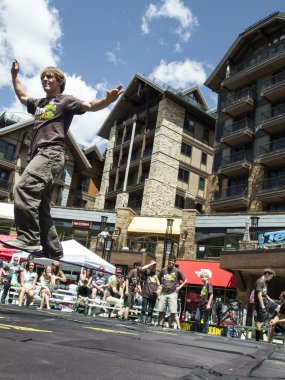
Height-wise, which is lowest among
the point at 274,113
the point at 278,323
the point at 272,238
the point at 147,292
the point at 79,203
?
the point at 278,323

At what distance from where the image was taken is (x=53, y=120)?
4469 millimetres

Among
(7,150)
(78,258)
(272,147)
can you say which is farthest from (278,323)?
(7,150)

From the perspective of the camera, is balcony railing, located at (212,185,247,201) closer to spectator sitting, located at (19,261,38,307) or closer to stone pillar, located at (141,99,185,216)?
stone pillar, located at (141,99,185,216)

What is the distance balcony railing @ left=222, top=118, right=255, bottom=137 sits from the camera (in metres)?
32.6

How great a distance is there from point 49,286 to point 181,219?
1966 cm

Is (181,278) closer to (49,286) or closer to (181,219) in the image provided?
(49,286)

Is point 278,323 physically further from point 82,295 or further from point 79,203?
point 79,203

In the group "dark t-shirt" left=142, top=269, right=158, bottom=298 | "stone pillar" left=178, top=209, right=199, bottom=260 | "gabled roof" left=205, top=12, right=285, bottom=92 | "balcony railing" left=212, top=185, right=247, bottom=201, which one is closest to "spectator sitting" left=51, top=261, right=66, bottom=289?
"dark t-shirt" left=142, top=269, right=158, bottom=298

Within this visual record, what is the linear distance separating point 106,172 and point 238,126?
17.5 meters

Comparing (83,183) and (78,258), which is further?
(83,183)

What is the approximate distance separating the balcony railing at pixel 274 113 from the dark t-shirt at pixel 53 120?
93.2 ft

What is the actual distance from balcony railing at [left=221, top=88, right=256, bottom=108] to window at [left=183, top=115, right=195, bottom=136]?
579cm

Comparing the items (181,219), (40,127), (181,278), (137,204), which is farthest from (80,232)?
(40,127)

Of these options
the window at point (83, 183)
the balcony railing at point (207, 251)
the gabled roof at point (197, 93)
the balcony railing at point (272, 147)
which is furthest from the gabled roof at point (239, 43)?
the window at point (83, 183)
